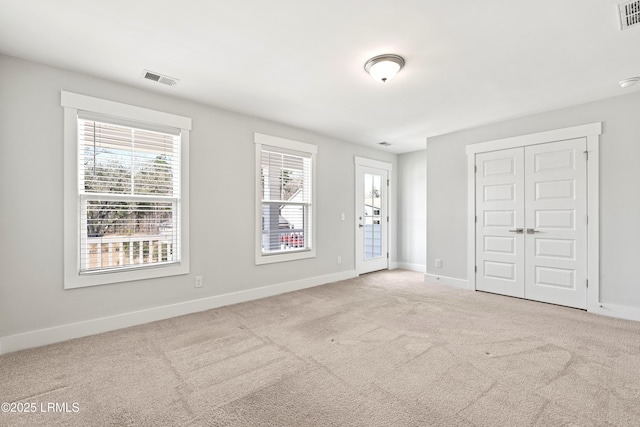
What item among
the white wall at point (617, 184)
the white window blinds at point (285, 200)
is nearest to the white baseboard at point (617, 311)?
the white wall at point (617, 184)

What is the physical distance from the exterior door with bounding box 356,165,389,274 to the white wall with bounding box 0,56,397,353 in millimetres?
1301

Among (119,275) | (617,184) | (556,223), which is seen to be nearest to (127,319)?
(119,275)

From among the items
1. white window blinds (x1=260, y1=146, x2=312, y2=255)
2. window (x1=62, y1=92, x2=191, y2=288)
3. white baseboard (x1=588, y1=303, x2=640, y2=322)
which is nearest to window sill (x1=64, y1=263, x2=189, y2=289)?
window (x1=62, y1=92, x2=191, y2=288)

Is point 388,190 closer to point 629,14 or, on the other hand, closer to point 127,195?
point 629,14

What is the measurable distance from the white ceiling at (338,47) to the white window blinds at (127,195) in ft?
1.96

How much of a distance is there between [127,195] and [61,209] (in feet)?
1.82

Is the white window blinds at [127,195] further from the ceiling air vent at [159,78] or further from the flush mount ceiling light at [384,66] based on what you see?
the flush mount ceiling light at [384,66]

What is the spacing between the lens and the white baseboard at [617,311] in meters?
3.35

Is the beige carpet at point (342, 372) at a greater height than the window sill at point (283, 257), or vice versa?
the window sill at point (283, 257)

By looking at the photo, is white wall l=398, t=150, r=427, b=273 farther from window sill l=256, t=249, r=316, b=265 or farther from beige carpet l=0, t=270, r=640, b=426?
beige carpet l=0, t=270, r=640, b=426

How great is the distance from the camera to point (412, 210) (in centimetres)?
644

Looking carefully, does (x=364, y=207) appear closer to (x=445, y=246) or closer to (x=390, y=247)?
(x=390, y=247)

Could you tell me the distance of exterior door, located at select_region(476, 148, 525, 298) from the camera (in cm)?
425

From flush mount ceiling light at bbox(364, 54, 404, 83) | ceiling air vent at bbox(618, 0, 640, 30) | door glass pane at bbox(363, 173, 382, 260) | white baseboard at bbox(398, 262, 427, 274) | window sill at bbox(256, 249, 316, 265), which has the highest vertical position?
ceiling air vent at bbox(618, 0, 640, 30)
